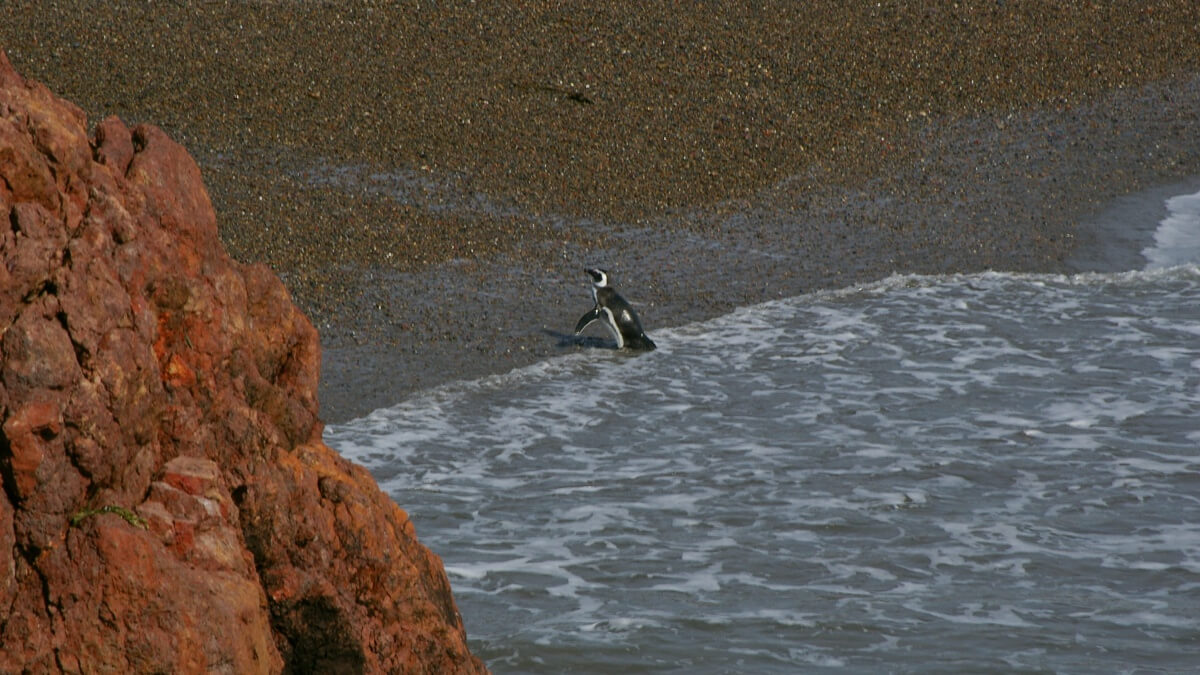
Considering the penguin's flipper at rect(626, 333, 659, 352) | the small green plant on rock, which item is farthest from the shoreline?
the small green plant on rock

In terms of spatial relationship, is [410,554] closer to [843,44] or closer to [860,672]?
[860,672]

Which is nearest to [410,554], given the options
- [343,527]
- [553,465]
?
[343,527]

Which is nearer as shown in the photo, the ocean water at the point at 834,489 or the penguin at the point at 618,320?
the ocean water at the point at 834,489

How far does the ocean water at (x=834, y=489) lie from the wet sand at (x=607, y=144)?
962 mm

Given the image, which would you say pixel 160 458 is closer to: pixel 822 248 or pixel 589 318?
pixel 589 318

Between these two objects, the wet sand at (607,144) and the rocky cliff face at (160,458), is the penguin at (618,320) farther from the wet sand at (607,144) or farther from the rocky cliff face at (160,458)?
the rocky cliff face at (160,458)

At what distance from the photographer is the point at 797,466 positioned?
28.7 ft

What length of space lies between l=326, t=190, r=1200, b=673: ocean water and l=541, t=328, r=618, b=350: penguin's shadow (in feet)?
0.60

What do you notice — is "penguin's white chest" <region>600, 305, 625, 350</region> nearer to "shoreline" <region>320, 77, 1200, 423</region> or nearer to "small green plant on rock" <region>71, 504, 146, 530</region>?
"shoreline" <region>320, 77, 1200, 423</region>

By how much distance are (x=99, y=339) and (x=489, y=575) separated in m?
3.80

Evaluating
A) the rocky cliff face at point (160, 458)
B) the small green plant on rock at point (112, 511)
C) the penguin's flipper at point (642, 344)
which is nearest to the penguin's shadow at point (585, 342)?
the penguin's flipper at point (642, 344)

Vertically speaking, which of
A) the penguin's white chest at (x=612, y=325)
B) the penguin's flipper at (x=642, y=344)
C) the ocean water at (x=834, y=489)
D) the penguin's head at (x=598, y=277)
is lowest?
the ocean water at (x=834, y=489)

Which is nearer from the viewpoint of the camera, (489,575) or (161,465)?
(161,465)

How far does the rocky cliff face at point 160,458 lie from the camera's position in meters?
3.22
